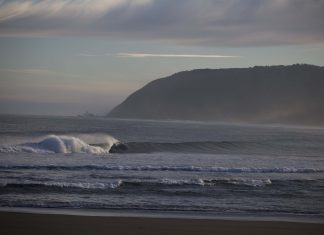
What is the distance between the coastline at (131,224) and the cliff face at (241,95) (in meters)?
99.7

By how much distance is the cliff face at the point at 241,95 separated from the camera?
373 feet

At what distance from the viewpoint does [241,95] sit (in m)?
123

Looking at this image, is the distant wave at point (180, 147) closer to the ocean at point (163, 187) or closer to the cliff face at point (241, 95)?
the ocean at point (163, 187)

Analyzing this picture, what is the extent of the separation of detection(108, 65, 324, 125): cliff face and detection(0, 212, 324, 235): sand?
100.0 m

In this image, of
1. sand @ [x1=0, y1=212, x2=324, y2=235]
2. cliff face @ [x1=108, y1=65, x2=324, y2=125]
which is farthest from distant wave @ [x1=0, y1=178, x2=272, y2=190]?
cliff face @ [x1=108, y1=65, x2=324, y2=125]

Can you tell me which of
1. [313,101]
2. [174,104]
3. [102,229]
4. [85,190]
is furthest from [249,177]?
[174,104]

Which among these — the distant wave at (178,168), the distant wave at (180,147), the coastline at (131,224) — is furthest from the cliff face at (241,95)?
the coastline at (131,224)

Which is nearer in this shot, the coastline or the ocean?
the coastline

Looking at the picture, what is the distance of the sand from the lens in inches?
386

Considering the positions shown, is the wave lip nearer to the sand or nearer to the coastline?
the coastline

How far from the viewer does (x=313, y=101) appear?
111125mm

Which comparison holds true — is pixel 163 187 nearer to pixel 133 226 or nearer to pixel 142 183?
pixel 142 183

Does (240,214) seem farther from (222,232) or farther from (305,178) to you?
(305,178)

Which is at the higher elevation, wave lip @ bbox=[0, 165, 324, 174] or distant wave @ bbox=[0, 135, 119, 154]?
distant wave @ bbox=[0, 135, 119, 154]
